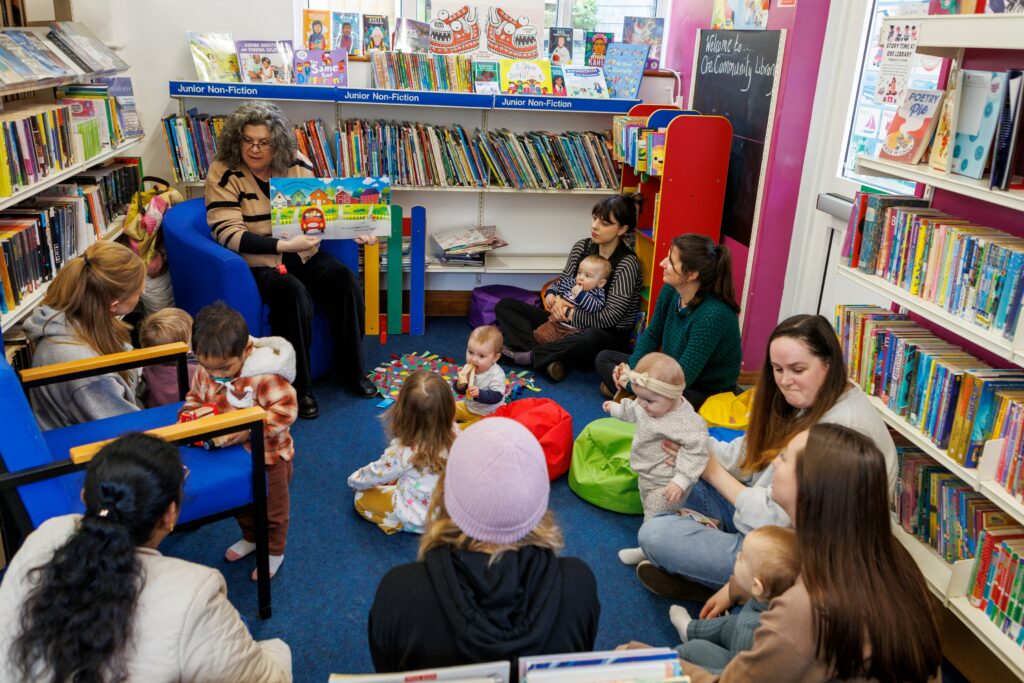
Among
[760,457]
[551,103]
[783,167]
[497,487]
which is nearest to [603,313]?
[783,167]

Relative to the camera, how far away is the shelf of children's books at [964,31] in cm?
203

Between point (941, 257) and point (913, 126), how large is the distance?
0.41 meters

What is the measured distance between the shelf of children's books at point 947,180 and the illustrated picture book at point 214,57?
133 inches

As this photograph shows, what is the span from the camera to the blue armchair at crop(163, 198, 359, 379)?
360 cm

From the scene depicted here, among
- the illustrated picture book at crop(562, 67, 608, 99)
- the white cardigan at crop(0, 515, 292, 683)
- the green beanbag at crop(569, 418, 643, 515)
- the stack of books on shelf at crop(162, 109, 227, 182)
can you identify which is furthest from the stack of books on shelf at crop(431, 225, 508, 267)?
the white cardigan at crop(0, 515, 292, 683)

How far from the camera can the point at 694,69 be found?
4652 millimetres

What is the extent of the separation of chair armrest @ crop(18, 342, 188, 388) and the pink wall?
2707mm

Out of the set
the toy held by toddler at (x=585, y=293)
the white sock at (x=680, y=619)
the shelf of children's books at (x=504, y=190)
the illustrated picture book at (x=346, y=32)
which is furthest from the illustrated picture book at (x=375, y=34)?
the white sock at (x=680, y=619)

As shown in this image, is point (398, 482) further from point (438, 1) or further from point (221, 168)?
point (438, 1)

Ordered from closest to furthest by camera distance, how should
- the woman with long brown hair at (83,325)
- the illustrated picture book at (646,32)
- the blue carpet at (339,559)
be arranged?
1. the blue carpet at (339,559)
2. the woman with long brown hair at (83,325)
3. the illustrated picture book at (646,32)

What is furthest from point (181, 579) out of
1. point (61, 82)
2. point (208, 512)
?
point (61, 82)

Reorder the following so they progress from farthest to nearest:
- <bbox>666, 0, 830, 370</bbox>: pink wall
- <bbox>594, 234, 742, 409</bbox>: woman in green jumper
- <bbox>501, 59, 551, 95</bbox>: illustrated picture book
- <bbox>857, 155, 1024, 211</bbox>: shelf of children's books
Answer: <bbox>501, 59, 551, 95</bbox>: illustrated picture book
<bbox>666, 0, 830, 370</bbox>: pink wall
<bbox>594, 234, 742, 409</bbox>: woman in green jumper
<bbox>857, 155, 1024, 211</bbox>: shelf of children's books

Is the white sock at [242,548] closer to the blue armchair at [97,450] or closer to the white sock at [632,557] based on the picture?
the blue armchair at [97,450]

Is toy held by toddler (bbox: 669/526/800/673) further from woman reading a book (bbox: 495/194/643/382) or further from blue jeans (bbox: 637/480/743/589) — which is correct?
woman reading a book (bbox: 495/194/643/382)
